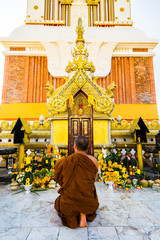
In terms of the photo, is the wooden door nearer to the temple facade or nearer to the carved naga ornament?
the carved naga ornament

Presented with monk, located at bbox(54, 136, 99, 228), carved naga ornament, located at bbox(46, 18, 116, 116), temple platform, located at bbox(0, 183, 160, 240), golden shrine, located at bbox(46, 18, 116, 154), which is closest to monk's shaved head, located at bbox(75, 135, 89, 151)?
monk, located at bbox(54, 136, 99, 228)

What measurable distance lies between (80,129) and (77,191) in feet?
10.9

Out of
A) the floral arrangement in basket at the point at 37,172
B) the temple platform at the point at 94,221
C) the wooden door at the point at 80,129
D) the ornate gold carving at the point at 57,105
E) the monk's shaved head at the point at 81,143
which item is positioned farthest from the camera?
the ornate gold carving at the point at 57,105

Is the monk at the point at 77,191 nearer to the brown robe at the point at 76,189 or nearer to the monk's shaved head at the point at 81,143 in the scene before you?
the brown robe at the point at 76,189

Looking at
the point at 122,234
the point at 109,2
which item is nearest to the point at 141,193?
the point at 122,234

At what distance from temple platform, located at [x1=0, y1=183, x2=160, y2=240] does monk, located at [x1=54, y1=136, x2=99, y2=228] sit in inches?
5.0

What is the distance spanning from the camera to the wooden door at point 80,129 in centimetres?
535

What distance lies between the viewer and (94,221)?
7.43 ft

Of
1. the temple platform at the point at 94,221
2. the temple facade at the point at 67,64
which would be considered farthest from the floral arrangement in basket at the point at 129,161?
the temple facade at the point at 67,64

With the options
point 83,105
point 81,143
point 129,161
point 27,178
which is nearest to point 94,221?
point 81,143

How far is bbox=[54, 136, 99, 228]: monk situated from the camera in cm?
216

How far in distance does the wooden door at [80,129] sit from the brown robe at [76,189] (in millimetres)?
3026

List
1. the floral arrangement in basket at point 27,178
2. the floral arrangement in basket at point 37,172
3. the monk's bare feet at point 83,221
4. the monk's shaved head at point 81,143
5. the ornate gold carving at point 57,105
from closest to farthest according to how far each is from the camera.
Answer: the monk's bare feet at point 83,221 → the monk's shaved head at point 81,143 → the floral arrangement in basket at point 27,178 → the floral arrangement in basket at point 37,172 → the ornate gold carving at point 57,105

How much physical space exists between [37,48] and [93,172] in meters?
12.3
